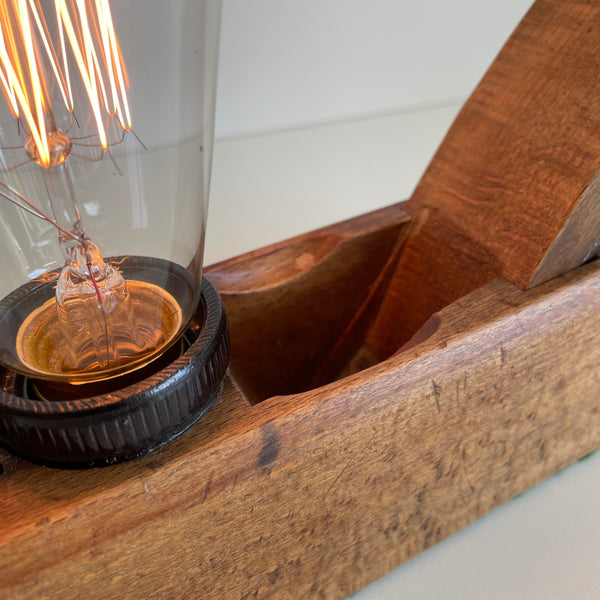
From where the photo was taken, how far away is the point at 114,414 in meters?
0.40

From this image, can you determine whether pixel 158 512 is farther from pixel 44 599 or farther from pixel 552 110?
pixel 552 110

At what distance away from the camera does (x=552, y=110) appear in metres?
0.59

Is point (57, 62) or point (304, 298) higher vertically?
point (57, 62)

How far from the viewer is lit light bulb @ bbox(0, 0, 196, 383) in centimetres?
Result: 41

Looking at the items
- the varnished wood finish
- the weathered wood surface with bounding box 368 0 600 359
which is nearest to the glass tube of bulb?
the varnished wood finish

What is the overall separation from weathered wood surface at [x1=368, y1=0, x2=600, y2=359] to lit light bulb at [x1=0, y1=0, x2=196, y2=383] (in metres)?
0.27

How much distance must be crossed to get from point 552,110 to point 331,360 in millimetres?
328

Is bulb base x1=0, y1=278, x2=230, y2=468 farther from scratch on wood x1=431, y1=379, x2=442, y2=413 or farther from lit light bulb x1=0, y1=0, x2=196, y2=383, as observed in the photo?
scratch on wood x1=431, y1=379, x2=442, y2=413

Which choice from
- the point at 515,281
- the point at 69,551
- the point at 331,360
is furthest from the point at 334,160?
the point at 69,551

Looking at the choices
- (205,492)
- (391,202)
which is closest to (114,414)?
(205,492)

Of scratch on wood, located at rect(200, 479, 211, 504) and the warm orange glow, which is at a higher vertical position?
the warm orange glow

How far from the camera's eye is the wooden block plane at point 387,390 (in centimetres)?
42

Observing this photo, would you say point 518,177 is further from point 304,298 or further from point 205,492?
point 205,492

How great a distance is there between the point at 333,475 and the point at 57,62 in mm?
320
